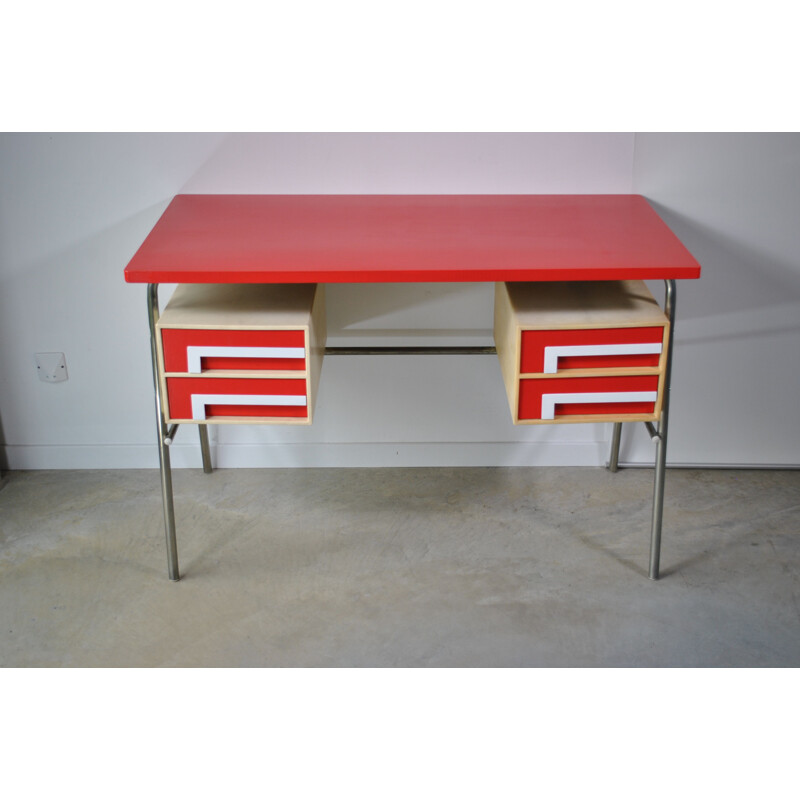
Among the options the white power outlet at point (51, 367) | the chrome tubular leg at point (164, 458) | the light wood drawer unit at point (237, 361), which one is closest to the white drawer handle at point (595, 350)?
the light wood drawer unit at point (237, 361)

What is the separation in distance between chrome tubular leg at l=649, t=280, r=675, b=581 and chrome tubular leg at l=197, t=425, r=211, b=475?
4.78 feet

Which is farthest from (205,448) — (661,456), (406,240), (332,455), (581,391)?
(661,456)

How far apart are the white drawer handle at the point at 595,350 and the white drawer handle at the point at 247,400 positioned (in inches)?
25.2

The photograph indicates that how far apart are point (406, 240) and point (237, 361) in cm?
55

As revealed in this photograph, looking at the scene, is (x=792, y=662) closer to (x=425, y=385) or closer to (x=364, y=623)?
(x=364, y=623)

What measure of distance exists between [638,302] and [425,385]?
88cm

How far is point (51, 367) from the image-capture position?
3291 mm

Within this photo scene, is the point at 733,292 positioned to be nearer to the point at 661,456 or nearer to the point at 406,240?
the point at 661,456

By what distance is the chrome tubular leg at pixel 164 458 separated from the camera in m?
2.55

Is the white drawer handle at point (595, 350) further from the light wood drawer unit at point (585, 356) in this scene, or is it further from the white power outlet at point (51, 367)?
the white power outlet at point (51, 367)

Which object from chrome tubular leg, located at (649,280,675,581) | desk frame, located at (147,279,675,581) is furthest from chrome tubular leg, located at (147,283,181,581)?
chrome tubular leg, located at (649,280,675,581)

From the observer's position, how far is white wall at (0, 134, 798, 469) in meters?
2.99

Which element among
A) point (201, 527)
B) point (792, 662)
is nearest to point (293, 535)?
point (201, 527)

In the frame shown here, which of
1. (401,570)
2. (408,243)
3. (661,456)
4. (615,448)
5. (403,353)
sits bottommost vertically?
(401,570)
